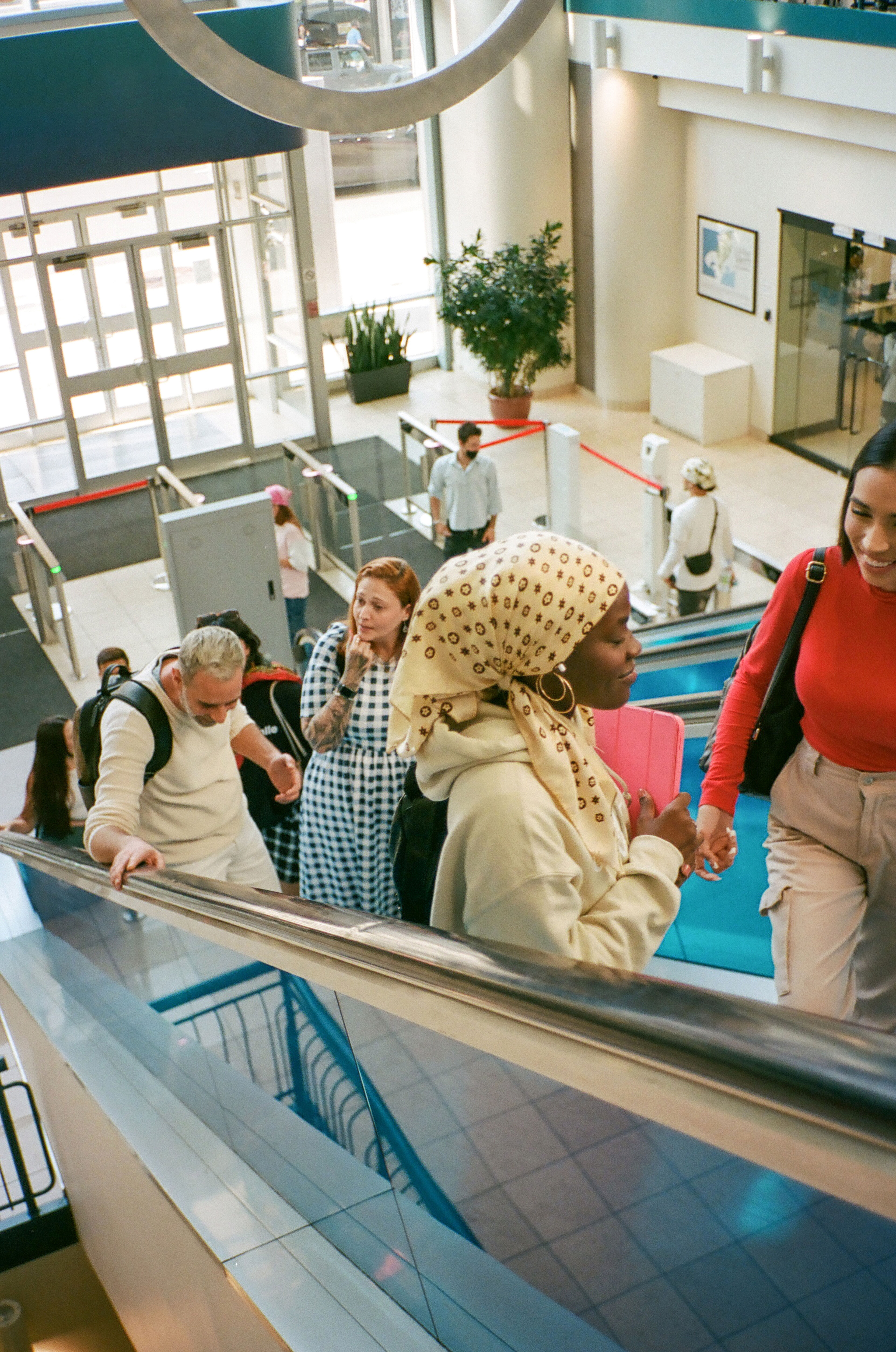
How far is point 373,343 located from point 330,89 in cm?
1413

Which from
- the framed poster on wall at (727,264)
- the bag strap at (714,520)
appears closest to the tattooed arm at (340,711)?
the bag strap at (714,520)

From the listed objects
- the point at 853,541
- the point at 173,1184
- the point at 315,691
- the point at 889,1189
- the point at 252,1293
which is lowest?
the point at 173,1184

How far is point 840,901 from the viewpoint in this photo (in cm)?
217

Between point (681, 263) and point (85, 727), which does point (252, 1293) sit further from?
point (681, 263)

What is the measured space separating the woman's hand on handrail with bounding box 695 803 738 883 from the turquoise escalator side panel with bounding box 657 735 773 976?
0.74 meters

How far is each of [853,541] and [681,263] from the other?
522 inches

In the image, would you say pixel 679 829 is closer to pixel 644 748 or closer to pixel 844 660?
pixel 844 660

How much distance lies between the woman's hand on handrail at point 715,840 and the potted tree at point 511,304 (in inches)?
460

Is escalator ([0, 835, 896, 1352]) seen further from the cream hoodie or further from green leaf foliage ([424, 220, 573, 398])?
green leaf foliage ([424, 220, 573, 398])

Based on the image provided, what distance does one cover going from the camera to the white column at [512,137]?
542 inches

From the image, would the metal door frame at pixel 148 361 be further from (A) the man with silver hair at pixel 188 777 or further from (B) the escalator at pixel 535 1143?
(B) the escalator at pixel 535 1143

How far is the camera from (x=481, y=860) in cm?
184

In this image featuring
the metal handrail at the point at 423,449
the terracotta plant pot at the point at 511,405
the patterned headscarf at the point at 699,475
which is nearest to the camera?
the patterned headscarf at the point at 699,475

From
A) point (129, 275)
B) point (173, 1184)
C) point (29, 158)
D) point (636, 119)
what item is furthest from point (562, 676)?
point (636, 119)
